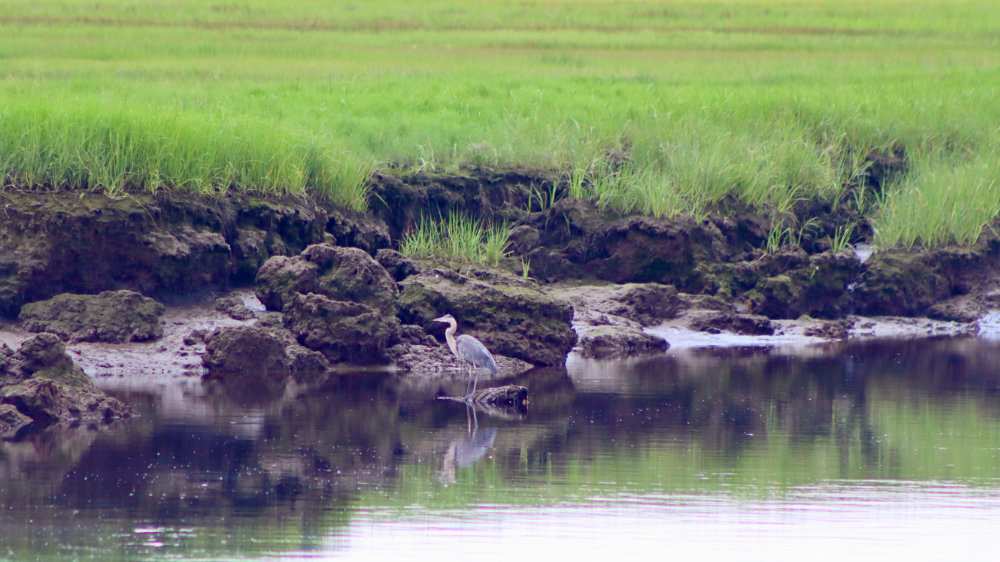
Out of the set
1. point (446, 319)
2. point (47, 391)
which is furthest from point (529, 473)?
point (446, 319)

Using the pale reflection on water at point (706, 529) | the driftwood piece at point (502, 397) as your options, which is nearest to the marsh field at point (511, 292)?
the pale reflection on water at point (706, 529)

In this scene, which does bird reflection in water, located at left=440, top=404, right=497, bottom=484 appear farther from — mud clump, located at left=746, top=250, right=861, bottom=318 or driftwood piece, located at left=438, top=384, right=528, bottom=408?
mud clump, located at left=746, top=250, right=861, bottom=318

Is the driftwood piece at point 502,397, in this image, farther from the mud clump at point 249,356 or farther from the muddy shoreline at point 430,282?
the mud clump at point 249,356

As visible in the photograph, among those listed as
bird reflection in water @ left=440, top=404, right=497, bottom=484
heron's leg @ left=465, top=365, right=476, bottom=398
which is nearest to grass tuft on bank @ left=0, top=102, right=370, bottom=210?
heron's leg @ left=465, top=365, right=476, bottom=398

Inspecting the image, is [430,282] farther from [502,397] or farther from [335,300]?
[502,397]

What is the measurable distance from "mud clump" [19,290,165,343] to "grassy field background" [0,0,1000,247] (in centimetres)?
129

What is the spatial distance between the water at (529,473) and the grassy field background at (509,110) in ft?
10.6

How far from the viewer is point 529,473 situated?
7.93m

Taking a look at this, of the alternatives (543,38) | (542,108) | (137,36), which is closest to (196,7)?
(137,36)

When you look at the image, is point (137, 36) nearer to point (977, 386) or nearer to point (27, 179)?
point (27, 179)

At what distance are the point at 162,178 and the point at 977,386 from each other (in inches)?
298

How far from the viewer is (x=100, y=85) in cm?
1750

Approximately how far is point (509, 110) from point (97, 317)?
707 cm

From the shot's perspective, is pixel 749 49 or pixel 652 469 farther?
pixel 749 49
